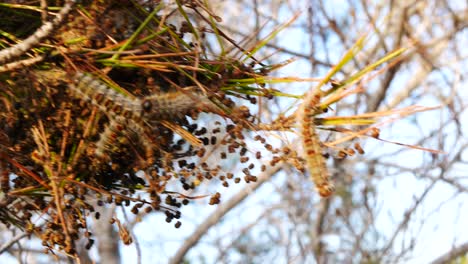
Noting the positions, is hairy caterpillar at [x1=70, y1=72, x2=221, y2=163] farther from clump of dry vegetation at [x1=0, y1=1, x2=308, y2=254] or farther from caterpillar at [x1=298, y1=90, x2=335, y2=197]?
caterpillar at [x1=298, y1=90, x2=335, y2=197]

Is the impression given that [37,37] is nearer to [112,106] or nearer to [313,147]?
[112,106]

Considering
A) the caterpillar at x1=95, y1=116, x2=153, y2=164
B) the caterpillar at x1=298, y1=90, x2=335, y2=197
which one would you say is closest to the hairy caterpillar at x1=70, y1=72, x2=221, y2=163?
the caterpillar at x1=95, y1=116, x2=153, y2=164

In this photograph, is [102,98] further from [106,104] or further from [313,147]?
[313,147]

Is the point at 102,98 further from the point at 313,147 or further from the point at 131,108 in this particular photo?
the point at 313,147

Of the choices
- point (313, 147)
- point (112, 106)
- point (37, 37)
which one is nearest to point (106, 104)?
point (112, 106)

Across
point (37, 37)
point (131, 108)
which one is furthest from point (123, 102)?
point (37, 37)

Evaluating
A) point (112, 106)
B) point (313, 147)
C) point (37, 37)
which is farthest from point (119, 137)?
point (313, 147)

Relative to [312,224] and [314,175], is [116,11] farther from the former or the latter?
[312,224]

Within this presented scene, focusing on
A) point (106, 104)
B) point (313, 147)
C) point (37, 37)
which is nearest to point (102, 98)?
point (106, 104)

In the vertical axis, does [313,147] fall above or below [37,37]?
below

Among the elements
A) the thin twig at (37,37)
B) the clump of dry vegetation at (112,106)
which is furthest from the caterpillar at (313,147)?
the thin twig at (37,37)
